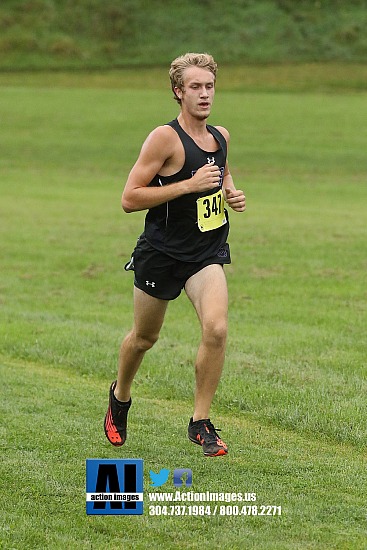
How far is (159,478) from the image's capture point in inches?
264

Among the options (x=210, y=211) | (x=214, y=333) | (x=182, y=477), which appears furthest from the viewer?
(x=210, y=211)

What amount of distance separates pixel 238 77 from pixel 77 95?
14816 mm

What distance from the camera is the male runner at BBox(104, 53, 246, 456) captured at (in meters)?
7.17

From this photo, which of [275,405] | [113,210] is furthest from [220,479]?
[113,210]

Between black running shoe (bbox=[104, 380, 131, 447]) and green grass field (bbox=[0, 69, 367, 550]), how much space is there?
0.27 feet

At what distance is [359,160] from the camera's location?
120 feet

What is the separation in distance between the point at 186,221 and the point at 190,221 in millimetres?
31

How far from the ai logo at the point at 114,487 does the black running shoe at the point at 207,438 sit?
0.90m

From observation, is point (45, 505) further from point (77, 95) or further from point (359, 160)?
point (77, 95)

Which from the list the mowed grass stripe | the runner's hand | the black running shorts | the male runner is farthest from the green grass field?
the runner's hand

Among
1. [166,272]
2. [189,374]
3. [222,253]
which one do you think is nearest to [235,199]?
[222,253]

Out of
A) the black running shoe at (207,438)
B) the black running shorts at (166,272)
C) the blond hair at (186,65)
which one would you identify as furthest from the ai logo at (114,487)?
the blond hair at (186,65)

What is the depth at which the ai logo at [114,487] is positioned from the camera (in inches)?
239

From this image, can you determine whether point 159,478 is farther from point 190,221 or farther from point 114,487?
point 190,221
